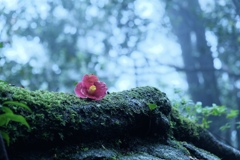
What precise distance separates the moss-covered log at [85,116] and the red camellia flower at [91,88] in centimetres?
4

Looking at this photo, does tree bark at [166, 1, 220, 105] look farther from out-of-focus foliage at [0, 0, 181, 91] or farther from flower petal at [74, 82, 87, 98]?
flower petal at [74, 82, 87, 98]

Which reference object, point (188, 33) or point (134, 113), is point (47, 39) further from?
point (134, 113)

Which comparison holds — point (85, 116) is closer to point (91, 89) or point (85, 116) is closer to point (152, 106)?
point (91, 89)

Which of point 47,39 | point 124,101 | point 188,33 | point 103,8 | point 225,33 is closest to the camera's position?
point 124,101

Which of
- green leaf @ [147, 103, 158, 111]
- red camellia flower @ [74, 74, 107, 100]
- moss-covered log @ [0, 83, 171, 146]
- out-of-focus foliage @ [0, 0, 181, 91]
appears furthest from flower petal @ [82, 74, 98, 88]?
out-of-focus foliage @ [0, 0, 181, 91]

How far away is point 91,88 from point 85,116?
0.25 m

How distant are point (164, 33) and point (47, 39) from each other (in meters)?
6.08

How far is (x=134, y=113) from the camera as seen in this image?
2414 millimetres

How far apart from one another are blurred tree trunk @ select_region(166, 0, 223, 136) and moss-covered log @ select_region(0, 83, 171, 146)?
9.05 metres

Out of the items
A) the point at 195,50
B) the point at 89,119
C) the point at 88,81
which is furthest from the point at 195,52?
the point at 89,119

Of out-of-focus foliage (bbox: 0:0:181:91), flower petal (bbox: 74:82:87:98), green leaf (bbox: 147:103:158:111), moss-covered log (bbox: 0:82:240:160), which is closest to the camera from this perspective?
moss-covered log (bbox: 0:82:240:160)

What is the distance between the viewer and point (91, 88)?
2287 millimetres

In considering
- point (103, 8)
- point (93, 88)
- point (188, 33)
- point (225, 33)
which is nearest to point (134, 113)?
point (93, 88)

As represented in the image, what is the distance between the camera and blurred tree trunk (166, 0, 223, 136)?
13134mm
